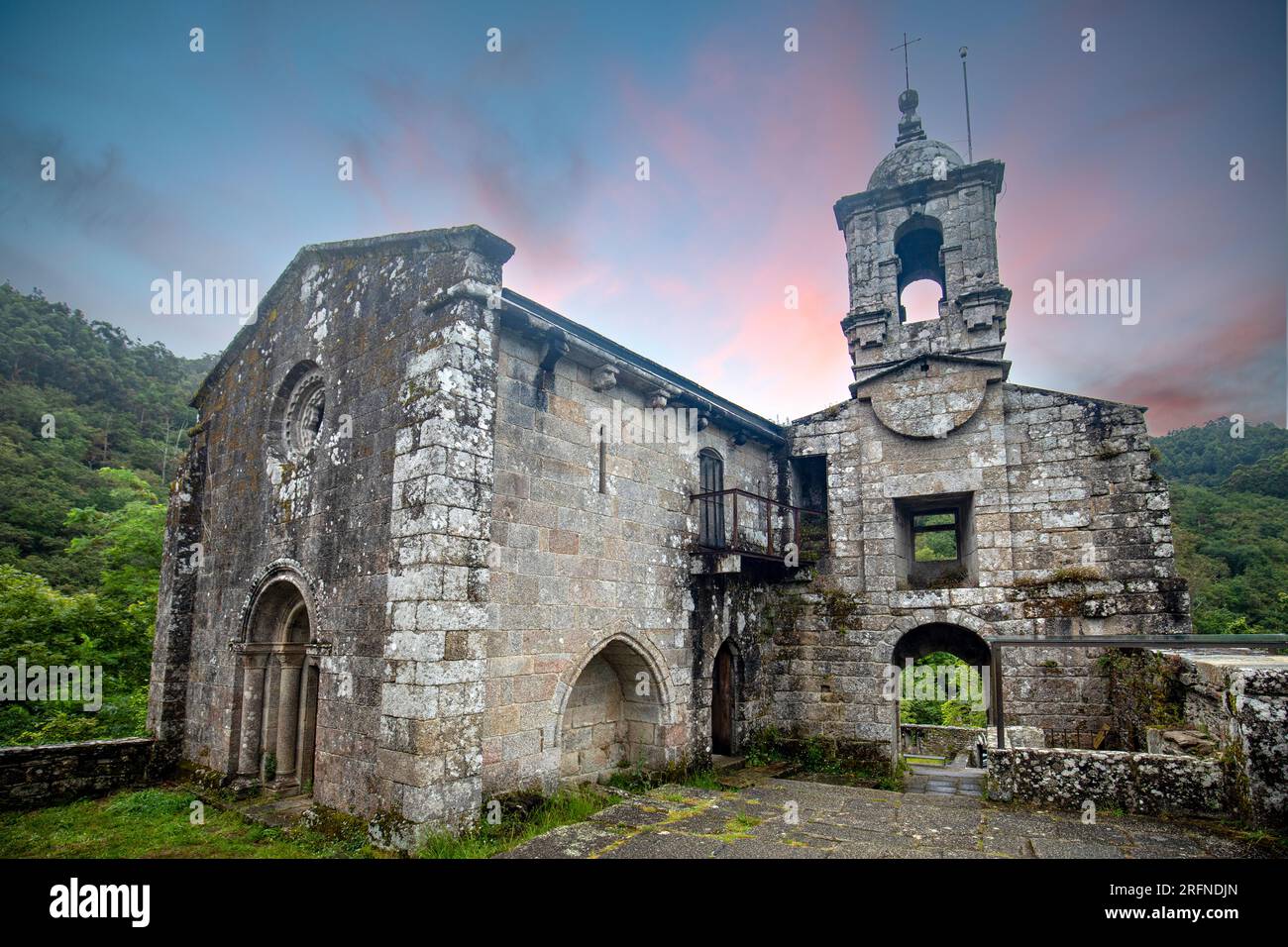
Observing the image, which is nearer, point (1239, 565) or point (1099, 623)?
point (1099, 623)

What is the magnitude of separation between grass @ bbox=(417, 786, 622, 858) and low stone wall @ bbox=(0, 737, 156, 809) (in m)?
6.82

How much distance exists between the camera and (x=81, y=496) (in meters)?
22.5

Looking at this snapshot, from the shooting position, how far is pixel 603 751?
908 centimetres

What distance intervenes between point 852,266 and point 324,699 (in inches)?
427

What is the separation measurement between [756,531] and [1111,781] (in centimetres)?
635

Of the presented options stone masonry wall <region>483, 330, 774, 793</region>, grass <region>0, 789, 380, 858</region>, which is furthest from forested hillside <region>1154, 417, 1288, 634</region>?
grass <region>0, 789, 380, 858</region>

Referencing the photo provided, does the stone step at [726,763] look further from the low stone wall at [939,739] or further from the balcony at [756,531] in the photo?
the low stone wall at [939,739]

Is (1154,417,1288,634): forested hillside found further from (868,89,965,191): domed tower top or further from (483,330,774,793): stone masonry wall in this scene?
(483,330,774,793): stone masonry wall

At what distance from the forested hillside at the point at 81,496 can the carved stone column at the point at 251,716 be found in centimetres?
439

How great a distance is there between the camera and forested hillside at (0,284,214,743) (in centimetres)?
1248

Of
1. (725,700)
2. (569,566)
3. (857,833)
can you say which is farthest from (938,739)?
(569,566)

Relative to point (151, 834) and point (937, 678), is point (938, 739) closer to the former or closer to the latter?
point (937, 678)
